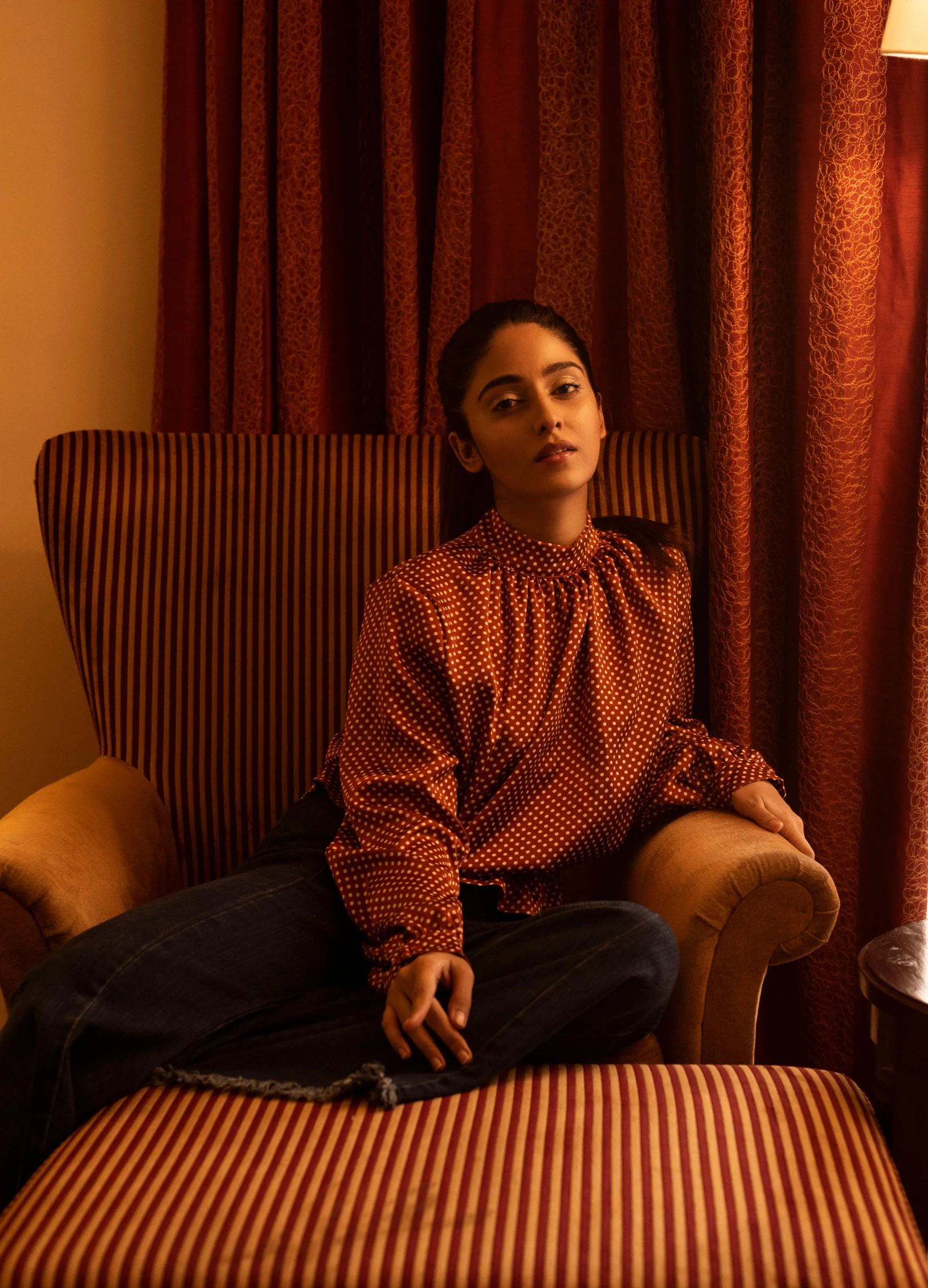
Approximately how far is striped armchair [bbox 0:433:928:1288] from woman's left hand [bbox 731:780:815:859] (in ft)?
0.08

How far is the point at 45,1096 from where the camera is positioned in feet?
3.12

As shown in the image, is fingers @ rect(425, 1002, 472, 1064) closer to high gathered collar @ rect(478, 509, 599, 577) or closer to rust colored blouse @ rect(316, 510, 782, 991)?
rust colored blouse @ rect(316, 510, 782, 991)

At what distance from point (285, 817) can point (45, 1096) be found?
0.52m

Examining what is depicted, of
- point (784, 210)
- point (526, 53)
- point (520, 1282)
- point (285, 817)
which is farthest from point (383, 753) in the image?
point (526, 53)

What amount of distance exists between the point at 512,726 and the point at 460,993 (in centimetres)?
→ 37

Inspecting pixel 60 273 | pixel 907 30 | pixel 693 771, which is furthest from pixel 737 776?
pixel 60 273

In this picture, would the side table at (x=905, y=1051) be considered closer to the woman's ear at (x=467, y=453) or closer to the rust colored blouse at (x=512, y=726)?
the rust colored blouse at (x=512, y=726)

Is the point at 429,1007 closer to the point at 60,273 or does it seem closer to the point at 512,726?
the point at 512,726

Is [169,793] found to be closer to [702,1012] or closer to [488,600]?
[488,600]

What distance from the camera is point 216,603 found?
165 centimetres

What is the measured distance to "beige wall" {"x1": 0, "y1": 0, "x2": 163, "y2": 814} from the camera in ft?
6.56

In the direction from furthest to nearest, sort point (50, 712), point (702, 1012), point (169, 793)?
1. point (50, 712)
2. point (169, 793)
3. point (702, 1012)

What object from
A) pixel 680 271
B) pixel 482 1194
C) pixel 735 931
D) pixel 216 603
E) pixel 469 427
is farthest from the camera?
pixel 680 271

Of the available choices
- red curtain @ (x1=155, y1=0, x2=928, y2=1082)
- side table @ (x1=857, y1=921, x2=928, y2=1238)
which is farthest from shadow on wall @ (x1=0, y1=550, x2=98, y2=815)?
side table @ (x1=857, y1=921, x2=928, y2=1238)
